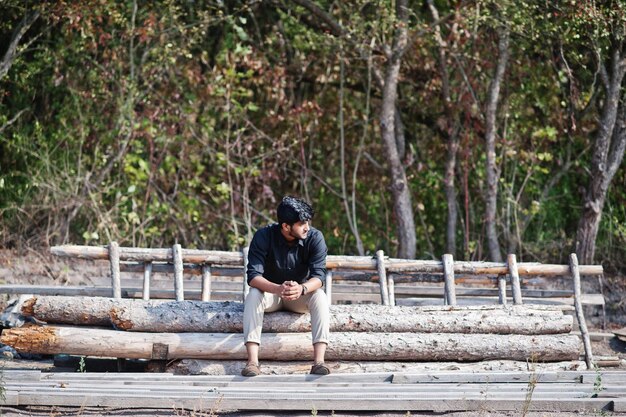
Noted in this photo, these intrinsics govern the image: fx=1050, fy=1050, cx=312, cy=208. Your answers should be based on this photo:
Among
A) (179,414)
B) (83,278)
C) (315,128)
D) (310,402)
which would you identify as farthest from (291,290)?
(315,128)

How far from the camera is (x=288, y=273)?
903 centimetres

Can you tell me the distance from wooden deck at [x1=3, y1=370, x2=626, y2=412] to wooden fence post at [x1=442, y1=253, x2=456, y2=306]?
1.92 metres

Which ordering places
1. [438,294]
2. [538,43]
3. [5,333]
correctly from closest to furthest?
[5,333] → [438,294] → [538,43]

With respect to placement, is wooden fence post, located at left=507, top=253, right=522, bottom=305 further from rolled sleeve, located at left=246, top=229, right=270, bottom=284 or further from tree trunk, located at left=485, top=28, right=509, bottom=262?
tree trunk, located at left=485, top=28, right=509, bottom=262

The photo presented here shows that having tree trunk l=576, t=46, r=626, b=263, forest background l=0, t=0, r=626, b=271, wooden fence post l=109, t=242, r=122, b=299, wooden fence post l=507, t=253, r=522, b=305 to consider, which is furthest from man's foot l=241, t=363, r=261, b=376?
tree trunk l=576, t=46, r=626, b=263

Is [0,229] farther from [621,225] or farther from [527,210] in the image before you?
[621,225]

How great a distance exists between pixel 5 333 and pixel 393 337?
337 cm

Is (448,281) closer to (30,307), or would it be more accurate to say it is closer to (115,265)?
(115,265)

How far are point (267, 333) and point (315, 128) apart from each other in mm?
7113

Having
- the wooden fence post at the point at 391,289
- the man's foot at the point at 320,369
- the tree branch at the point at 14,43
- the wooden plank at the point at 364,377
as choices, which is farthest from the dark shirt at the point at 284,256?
the tree branch at the point at 14,43

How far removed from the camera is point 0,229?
14828mm

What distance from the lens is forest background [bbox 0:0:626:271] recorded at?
581 inches

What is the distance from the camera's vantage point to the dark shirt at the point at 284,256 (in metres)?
8.98

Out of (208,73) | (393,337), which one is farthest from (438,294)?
(208,73)
